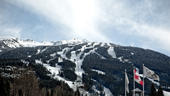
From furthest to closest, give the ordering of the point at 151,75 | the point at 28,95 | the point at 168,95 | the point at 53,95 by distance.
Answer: the point at 168,95 < the point at 53,95 < the point at 28,95 < the point at 151,75

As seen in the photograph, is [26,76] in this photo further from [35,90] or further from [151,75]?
[151,75]

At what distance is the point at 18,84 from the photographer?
5399 inches

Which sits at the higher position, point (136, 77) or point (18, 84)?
point (18, 84)

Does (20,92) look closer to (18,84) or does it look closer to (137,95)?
(18,84)

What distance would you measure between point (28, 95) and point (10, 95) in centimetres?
2221

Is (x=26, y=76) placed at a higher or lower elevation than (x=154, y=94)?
higher

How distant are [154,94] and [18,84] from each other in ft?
254

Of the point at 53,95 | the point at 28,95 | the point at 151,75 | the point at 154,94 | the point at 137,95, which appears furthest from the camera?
the point at 53,95

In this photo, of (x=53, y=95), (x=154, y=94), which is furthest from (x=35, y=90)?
(x=154, y=94)

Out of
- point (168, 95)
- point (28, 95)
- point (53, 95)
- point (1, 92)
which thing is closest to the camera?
point (1, 92)

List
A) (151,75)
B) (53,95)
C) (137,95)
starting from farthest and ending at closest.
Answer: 1. (53,95)
2. (137,95)
3. (151,75)

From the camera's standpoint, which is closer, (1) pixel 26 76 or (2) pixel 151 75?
(2) pixel 151 75

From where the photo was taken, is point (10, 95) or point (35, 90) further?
point (35, 90)

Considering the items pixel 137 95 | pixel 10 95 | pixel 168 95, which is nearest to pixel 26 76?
pixel 10 95
